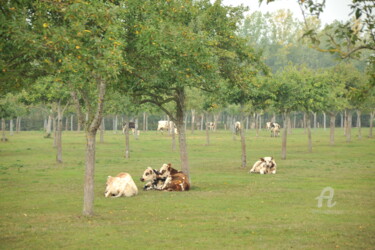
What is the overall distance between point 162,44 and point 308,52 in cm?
14116

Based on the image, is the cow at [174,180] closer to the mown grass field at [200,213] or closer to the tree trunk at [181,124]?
the mown grass field at [200,213]

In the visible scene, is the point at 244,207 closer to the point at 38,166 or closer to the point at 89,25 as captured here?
the point at 89,25

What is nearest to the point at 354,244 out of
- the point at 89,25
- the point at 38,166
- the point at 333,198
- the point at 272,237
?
the point at 272,237

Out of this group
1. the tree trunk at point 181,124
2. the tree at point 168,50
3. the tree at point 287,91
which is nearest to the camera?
the tree at point 168,50

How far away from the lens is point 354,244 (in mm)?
12898
